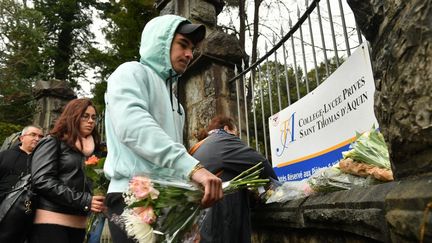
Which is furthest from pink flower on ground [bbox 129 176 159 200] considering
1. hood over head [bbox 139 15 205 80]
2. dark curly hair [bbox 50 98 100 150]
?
dark curly hair [bbox 50 98 100 150]

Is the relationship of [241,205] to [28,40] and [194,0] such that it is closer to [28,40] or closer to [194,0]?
[194,0]

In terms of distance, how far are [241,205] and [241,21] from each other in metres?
10.2

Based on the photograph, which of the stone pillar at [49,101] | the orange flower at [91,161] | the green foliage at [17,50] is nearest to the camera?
the orange flower at [91,161]

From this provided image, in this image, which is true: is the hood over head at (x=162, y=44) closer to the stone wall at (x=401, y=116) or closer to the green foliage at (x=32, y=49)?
the stone wall at (x=401, y=116)

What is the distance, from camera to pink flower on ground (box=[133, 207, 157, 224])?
4.53 feet

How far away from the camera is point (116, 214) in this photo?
161 centimetres

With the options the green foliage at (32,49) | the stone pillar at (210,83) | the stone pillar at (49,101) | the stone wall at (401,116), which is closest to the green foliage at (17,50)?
the green foliage at (32,49)

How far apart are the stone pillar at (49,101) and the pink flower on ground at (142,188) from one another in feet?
21.3

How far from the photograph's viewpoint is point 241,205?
8.95 ft

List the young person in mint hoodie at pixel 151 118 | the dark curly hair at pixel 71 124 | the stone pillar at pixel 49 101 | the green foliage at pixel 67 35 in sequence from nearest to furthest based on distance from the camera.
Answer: the young person in mint hoodie at pixel 151 118
the dark curly hair at pixel 71 124
the stone pillar at pixel 49 101
the green foliage at pixel 67 35

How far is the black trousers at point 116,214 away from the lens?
1.58 metres

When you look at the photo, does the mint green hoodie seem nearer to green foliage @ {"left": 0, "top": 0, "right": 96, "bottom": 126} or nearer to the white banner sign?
the white banner sign

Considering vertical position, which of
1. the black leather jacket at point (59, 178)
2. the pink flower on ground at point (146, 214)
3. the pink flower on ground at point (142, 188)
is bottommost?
the pink flower on ground at point (146, 214)

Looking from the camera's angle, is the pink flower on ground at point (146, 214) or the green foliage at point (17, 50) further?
the green foliage at point (17, 50)
